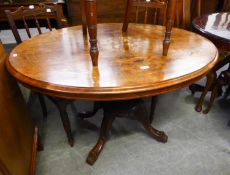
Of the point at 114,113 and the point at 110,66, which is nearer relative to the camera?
the point at 110,66

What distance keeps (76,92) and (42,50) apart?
21.5 inches

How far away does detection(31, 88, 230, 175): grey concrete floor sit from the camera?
136cm

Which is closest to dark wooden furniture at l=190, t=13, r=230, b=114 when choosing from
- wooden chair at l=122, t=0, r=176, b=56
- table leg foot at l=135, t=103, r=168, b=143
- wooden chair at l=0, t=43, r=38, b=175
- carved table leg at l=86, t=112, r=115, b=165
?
wooden chair at l=122, t=0, r=176, b=56

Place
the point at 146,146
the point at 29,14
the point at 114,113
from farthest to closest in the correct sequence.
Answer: the point at 29,14 < the point at 146,146 < the point at 114,113

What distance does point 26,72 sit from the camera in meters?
0.96

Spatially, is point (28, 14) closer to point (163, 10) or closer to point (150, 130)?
point (163, 10)

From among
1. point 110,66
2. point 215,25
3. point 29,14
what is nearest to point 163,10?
point 215,25

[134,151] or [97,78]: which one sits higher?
[97,78]

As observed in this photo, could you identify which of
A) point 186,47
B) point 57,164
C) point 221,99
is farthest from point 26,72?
point 221,99

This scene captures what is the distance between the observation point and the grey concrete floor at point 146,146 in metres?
1.36

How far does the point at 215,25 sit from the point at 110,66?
114cm

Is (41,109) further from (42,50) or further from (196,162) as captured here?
(196,162)

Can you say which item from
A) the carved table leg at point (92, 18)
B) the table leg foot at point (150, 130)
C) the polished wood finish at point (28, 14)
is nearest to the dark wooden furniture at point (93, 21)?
the carved table leg at point (92, 18)

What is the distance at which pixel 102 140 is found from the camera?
147 cm
